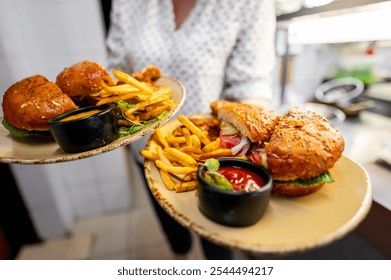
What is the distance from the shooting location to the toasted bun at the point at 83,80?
1.25 metres

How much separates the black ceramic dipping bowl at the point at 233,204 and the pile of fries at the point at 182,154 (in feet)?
0.51

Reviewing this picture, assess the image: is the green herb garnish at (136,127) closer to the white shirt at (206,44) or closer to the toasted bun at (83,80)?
the toasted bun at (83,80)

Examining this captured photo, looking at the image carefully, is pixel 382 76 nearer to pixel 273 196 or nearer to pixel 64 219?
pixel 273 196

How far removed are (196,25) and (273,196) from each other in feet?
4.36

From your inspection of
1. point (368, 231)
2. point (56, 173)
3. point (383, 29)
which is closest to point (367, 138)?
point (368, 231)

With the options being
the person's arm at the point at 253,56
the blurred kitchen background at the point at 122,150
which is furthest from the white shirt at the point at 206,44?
the blurred kitchen background at the point at 122,150

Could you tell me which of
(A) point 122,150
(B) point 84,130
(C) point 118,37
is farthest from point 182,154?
→ (A) point 122,150

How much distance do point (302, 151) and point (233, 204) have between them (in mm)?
319

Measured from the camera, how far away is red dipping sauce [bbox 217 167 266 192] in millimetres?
812

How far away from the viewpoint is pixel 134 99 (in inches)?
49.0

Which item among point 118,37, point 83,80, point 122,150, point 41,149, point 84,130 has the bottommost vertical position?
point 122,150

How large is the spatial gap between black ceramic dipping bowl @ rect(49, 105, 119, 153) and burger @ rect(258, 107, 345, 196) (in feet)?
2.16

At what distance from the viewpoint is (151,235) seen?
3066mm

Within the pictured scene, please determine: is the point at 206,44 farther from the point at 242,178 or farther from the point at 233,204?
the point at 233,204
